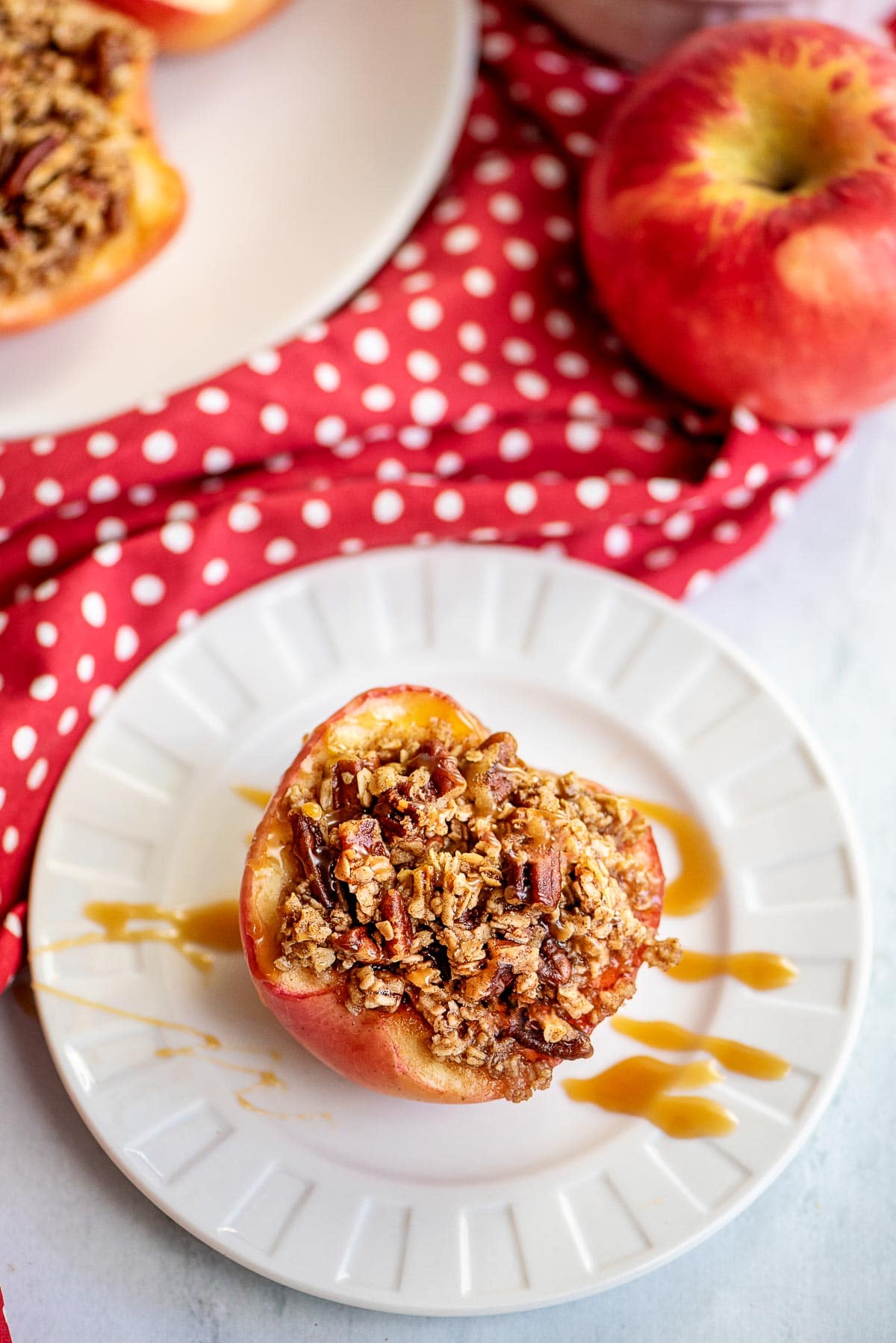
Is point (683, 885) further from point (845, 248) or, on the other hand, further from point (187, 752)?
point (845, 248)

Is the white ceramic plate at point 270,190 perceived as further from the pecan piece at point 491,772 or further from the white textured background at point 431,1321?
the white textured background at point 431,1321

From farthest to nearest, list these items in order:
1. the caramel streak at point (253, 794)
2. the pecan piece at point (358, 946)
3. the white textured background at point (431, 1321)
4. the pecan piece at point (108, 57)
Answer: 1. the pecan piece at point (108, 57)
2. the caramel streak at point (253, 794)
3. the white textured background at point (431, 1321)
4. the pecan piece at point (358, 946)

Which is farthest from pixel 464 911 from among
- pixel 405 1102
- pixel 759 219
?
pixel 759 219

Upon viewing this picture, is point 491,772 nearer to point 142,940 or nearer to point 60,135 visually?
point 142,940

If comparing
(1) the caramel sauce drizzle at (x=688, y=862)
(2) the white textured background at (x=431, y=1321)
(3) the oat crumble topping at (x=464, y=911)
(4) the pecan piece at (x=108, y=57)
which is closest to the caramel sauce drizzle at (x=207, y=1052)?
(2) the white textured background at (x=431, y=1321)

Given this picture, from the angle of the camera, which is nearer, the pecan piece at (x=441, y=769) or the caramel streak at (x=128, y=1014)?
the pecan piece at (x=441, y=769)

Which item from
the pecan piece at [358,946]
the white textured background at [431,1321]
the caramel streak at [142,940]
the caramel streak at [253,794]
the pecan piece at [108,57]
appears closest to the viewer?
the pecan piece at [358,946]

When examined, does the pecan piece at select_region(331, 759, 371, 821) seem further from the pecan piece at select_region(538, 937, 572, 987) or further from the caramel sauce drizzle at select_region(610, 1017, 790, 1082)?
the caramel sauce drizzle at select_region(610, 1017, 790, 1082)

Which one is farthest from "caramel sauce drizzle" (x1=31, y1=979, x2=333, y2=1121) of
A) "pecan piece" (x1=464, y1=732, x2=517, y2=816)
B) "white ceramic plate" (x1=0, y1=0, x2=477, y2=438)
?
"white ceramic plate" (x1=0, y1=0, x2=477, y2=438)
